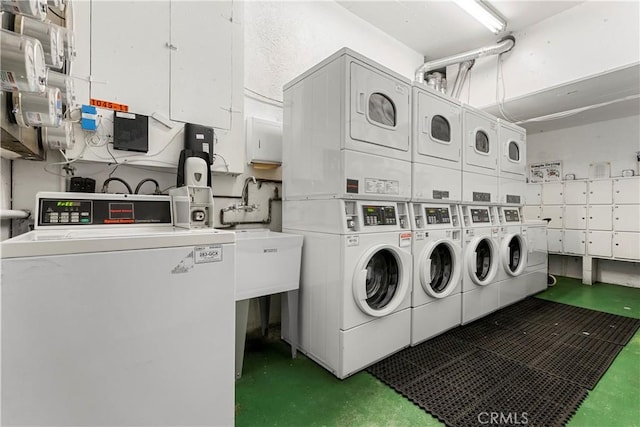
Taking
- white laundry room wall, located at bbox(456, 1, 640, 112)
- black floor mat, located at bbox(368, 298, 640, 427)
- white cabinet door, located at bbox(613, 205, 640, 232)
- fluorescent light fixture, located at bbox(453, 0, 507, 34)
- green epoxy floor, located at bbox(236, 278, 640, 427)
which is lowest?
green epoxy floor, located at bbox(236, 278, 640, 427)

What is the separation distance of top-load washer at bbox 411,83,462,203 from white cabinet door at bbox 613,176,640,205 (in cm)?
330

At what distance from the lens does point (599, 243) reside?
14.4 feet

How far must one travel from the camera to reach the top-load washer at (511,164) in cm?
338

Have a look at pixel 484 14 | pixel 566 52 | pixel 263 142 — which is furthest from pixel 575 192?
pixel 263 142

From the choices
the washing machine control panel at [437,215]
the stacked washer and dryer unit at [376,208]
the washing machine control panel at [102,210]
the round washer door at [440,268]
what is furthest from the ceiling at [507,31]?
the washing machine control panel at [102,210]

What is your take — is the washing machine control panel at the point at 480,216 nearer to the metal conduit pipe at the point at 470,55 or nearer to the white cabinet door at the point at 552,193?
the metal conduit pipe at the point at 470,55

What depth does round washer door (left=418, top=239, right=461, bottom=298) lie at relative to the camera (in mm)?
2359

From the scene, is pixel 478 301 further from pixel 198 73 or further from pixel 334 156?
pixel 198 73

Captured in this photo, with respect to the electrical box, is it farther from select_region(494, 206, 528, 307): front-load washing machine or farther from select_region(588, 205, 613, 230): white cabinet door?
select_region(588, 205, 613, 230): white cabinet door

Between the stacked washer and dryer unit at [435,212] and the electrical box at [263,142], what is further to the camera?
the electrical box at [263,142]

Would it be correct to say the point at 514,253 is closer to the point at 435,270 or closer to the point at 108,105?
the point at 435,270

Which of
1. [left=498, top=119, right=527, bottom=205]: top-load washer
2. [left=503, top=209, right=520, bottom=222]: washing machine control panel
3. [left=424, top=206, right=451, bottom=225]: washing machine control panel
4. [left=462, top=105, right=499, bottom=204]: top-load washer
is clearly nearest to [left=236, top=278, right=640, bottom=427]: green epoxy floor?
[left=424, top=206, right=451, bottom=225]: washing machine control panel

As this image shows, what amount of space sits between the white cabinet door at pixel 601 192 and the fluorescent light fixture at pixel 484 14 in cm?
289

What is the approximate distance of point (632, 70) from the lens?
9.62 feet
